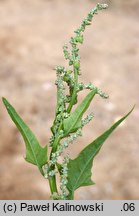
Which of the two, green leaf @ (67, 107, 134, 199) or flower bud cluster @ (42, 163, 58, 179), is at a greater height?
green leaf @ (67, 107, 134, 199)

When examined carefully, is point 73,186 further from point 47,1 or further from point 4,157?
point 47,1

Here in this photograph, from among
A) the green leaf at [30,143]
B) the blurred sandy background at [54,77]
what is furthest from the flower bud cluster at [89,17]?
the blurred sandy background at [54,77]

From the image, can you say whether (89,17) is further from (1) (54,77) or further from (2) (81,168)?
(1) (54,77)

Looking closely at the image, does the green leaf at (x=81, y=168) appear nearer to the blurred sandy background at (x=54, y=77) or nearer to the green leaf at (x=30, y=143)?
the green leaf at (x=30, y=143)

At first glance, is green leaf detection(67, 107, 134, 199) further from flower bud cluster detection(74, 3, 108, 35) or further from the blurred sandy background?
the blurred sandy background

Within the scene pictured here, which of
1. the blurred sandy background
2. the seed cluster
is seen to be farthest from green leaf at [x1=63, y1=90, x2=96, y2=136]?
the blurred sandy background

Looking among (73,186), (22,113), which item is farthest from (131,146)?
(73,186)

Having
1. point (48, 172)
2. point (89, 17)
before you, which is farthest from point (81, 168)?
point (89, 17)
